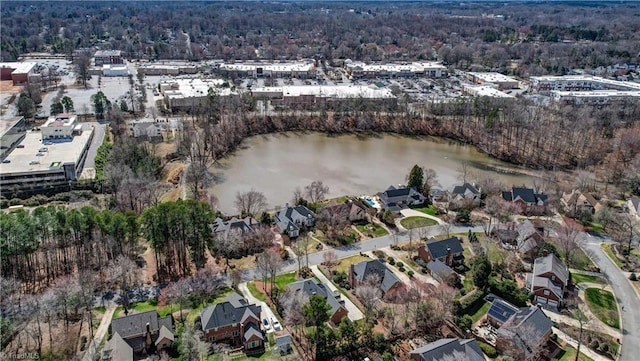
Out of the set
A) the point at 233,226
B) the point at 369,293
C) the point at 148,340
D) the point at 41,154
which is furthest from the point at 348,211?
the point at 41,154

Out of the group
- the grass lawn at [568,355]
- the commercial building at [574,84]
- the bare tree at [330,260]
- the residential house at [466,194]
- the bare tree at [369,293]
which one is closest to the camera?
the grass lawn at [568,355]

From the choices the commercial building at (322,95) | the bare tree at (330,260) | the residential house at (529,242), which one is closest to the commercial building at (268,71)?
the commercial building at (322,95)

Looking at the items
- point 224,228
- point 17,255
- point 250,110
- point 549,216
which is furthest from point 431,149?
point 17,255

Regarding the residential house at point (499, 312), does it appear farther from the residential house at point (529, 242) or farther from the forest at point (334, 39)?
the forest at point (334, 39)

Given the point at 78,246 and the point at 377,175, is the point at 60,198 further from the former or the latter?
the point at 377,175

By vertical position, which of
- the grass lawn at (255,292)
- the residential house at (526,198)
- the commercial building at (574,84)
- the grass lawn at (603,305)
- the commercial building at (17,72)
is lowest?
the grass lawn at (603,305)

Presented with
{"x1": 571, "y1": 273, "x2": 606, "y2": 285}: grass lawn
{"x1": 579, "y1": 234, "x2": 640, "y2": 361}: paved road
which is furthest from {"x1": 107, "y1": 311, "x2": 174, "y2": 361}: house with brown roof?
{"x1": 571, "y1": 273, "x2": 606, "y2": 285}: grass lawn
